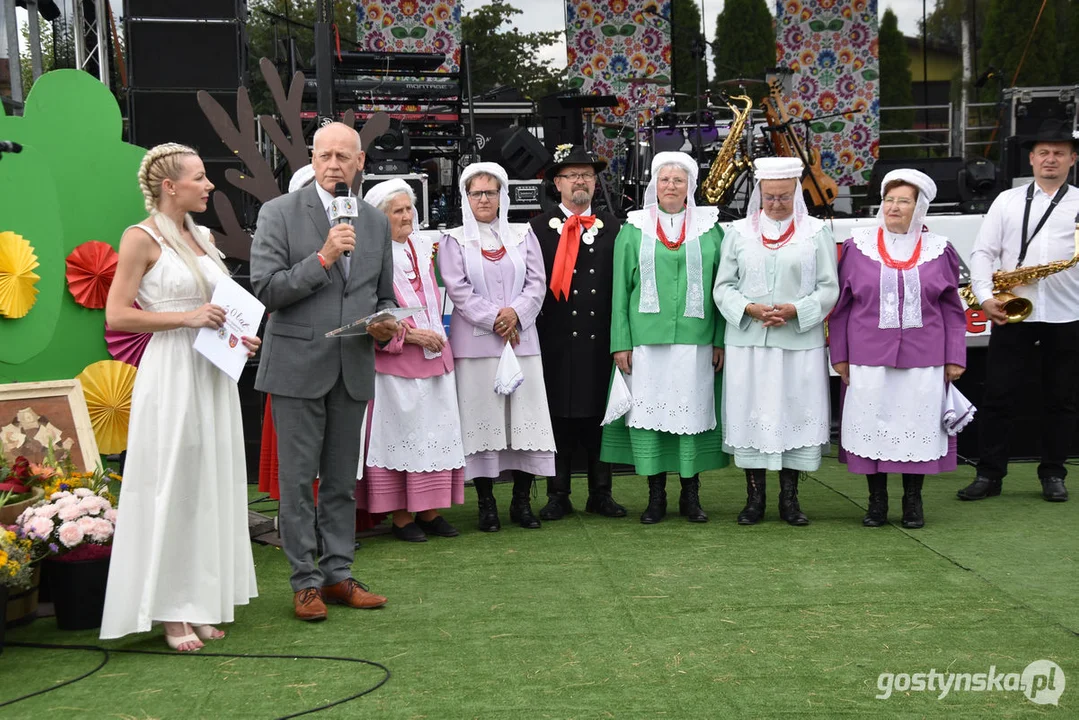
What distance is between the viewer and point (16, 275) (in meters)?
4.95

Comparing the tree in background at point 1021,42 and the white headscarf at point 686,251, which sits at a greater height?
the tree in background at point 1021,42

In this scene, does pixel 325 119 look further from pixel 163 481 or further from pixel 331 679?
pixel 331 679

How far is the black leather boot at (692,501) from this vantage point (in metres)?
5.92

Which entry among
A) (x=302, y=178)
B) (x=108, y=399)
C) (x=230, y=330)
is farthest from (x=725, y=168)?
(x=230, y=330)

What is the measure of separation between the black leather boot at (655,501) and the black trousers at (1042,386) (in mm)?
1918

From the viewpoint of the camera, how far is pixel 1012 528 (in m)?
5.68

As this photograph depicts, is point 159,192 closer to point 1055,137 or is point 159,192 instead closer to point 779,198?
point 779,198

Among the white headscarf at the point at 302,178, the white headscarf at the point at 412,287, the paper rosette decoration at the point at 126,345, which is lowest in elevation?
the paper rosette decoration at the point at 126,345

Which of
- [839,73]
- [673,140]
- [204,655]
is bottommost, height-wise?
[204,655]

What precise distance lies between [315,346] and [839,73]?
37.3 feet

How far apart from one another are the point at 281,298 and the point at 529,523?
2.25 meters

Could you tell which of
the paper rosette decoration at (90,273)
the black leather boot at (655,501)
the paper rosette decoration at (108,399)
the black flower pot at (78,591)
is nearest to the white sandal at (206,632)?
the black flower pot at (78,591)

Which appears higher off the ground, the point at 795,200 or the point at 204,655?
the point at 795,200

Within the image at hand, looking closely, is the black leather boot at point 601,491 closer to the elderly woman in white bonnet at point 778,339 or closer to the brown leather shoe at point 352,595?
the elderly woman in white bonnet at point 778,339
